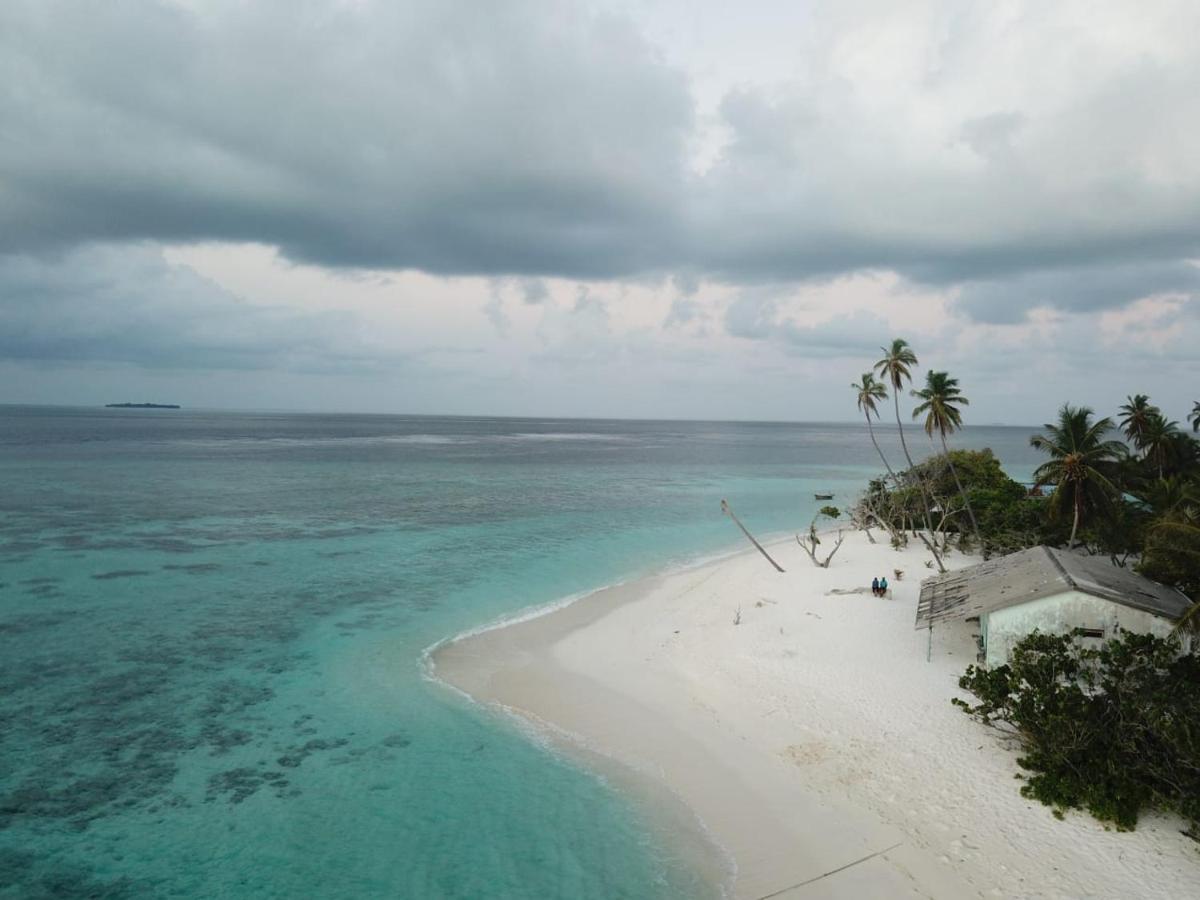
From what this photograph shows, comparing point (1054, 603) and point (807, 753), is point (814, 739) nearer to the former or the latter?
point (807, 753)

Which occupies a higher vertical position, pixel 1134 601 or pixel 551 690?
pixel 1134 601

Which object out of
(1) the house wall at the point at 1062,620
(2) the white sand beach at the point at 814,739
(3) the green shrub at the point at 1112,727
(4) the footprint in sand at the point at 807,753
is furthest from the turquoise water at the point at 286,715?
(1) the house wall at the point at 1062,620

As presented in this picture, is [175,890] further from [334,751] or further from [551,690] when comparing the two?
[551,690]

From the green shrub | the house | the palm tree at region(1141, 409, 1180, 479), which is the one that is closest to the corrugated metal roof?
the house

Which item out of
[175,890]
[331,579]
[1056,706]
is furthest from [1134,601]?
[331,579]

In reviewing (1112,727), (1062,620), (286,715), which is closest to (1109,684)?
(1112,727)

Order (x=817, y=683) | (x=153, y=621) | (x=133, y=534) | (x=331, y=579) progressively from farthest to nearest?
1. (x=133, y=534)
2. (x=331, y=579)
3. (x=153, y=621)
4. (x=817, y=683)

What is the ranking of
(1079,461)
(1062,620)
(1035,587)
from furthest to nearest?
(1079,461), (1035,587), (1062,620)
